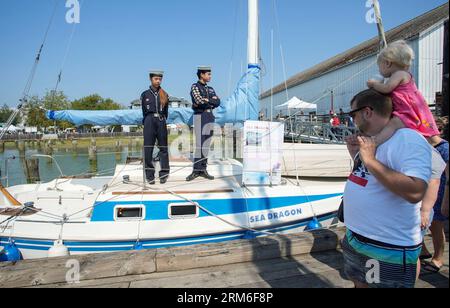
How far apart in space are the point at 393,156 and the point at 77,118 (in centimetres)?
647

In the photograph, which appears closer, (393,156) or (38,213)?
(393,156)

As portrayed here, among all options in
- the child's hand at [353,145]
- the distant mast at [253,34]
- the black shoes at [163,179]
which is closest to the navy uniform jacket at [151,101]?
the black shoes at [163,179]

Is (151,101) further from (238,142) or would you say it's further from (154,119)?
(238,142)

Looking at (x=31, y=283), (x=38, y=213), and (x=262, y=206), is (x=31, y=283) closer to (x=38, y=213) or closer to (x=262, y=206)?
(x=38, y=213)

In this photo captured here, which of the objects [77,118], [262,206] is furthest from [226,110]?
[77,118]

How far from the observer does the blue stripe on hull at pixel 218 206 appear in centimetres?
492

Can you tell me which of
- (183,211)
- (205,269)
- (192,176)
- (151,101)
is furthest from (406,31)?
(205,269)

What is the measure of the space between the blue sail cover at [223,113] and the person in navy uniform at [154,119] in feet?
2.55

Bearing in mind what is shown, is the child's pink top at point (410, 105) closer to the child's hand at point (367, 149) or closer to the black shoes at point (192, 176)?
the child's hand at point (367, 149)

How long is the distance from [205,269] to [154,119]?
3613 millimetres

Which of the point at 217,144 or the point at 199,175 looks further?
the point at 217,144

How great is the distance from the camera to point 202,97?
5.96 m
